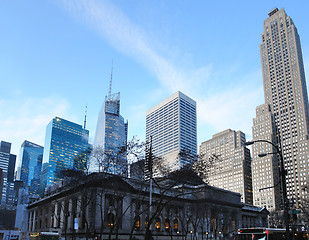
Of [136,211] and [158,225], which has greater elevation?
[136,211]

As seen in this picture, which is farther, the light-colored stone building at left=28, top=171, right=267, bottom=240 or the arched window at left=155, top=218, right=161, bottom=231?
the arched window at left=155, top=218, right=161, bottom=231

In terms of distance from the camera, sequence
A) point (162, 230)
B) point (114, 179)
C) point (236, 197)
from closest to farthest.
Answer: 1. point (114, 179)
2. point (162, 230)
3. point (236, 197)

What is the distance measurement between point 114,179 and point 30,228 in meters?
73.9

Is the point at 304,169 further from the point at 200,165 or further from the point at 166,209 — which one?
the point at 200,165

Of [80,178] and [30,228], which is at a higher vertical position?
[80,178]

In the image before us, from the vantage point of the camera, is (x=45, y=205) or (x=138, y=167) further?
(x=45, y=205)

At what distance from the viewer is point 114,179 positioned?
49500 mm

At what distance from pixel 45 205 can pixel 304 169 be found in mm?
164916

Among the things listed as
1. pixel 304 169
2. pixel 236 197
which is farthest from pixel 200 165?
pixel 304 169

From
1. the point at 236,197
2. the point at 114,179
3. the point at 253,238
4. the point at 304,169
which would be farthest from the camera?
the point at 304,169

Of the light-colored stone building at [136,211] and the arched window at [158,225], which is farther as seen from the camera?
the arched window at [158,225]

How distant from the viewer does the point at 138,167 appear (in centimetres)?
4531

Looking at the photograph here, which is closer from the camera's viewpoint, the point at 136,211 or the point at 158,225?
the point at 136,211

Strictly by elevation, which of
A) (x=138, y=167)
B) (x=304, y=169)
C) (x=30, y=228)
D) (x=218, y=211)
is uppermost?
(x=304, y=169)
